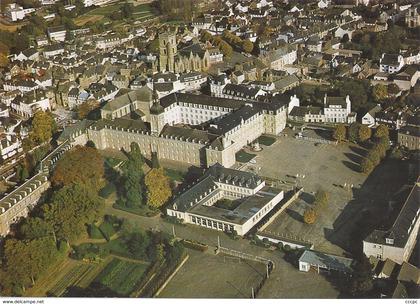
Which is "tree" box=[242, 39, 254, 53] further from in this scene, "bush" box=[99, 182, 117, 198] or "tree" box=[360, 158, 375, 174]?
"bush" box=[99, 182, 117, 198]

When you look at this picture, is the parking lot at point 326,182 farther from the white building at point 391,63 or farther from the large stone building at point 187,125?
the white building at point 391,63

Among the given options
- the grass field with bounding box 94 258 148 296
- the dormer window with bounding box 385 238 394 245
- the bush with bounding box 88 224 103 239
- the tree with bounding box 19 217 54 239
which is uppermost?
the tree with bounding box 19 217 54 239

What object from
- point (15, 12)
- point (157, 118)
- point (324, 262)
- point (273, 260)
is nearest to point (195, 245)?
point (273, 260)

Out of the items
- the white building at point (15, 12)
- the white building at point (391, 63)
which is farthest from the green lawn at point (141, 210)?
the white building at point (15, 12)

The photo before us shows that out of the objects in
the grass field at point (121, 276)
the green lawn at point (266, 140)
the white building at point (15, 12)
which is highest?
the white building at point (15, 12)

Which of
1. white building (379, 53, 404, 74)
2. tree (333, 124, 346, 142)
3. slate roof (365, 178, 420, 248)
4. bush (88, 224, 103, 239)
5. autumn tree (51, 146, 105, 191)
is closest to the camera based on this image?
slate roof (365, 178, 420, 248)

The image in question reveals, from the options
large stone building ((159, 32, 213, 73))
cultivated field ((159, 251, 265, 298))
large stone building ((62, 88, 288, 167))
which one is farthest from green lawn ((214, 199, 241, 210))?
large stone building ((159, 32, 213, 73))
